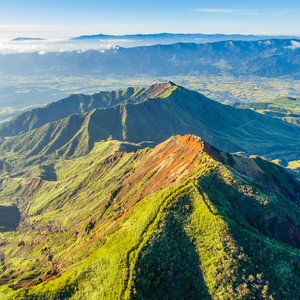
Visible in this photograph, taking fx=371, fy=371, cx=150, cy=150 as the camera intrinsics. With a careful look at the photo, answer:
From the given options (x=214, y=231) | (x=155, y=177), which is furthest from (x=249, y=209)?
(x=155, y=177)

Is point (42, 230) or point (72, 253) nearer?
point (72, 253)

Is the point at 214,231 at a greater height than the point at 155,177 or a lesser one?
greater

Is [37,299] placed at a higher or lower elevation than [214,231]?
lower

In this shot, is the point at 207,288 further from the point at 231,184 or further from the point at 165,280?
the point at 231,184

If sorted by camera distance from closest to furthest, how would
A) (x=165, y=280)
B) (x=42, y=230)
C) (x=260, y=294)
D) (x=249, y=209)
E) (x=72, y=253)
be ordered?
(x=260, y=294), (x=165, y=280), (x=249, y=209), (x=72, y=253), (x=42, y=230)

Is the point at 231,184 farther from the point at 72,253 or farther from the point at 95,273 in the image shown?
the point at 72,253

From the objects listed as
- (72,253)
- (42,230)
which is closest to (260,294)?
(72,253)

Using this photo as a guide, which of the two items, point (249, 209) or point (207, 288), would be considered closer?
point (207, 288)

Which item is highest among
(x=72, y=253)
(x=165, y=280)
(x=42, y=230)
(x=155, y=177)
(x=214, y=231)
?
(x=214, y=231)

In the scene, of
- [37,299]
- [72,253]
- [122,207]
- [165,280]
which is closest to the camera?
[165,280]
